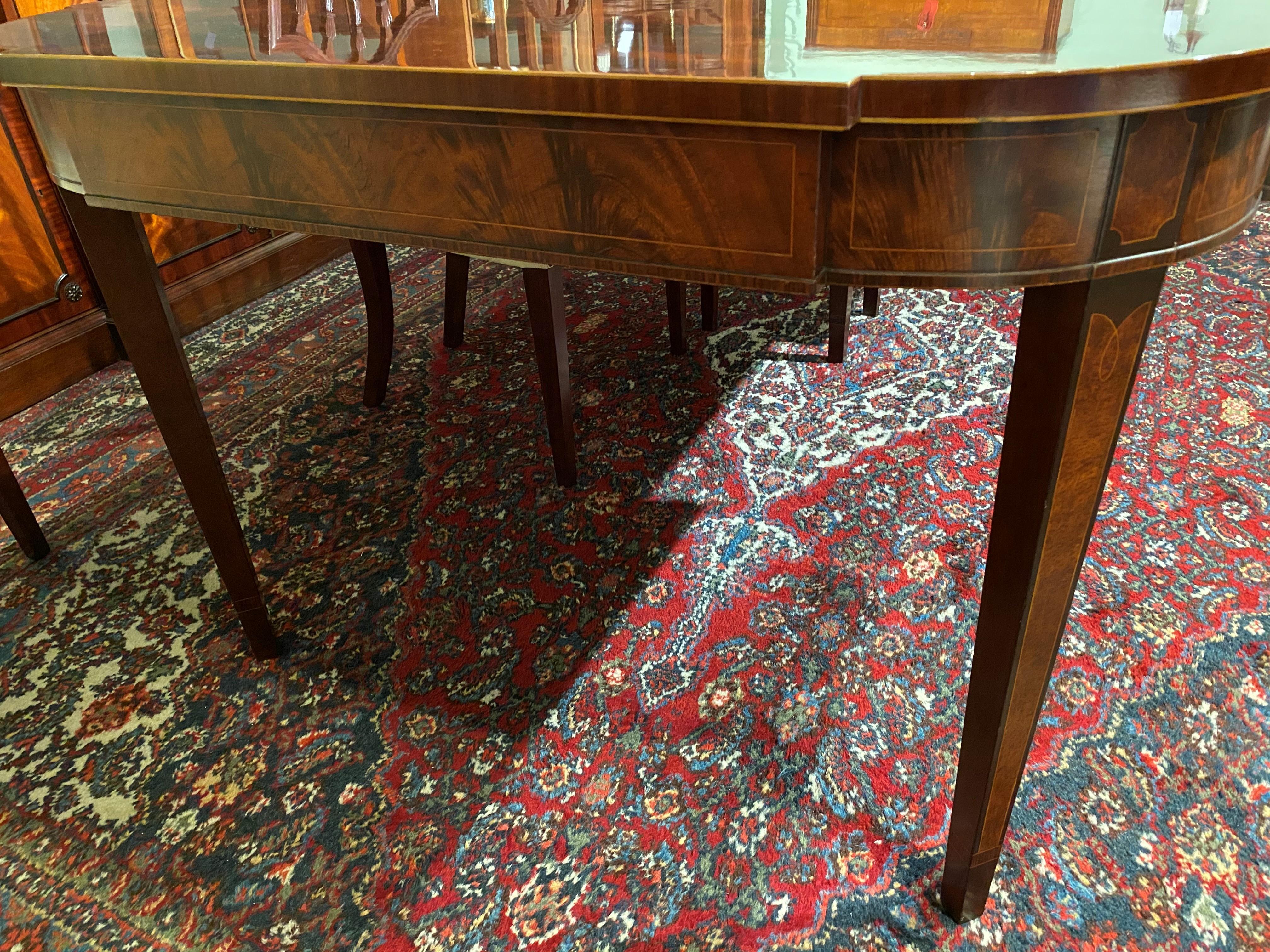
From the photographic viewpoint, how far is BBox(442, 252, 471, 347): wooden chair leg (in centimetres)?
222

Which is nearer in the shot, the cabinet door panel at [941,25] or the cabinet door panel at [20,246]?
the cabinet door panel at [941,25]

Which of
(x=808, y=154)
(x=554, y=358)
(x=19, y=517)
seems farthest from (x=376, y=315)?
(x=808, y=154)

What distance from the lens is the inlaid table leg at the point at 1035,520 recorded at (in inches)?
30.1

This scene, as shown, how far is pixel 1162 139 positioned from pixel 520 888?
1.09m

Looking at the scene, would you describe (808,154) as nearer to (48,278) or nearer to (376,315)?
(376,315)

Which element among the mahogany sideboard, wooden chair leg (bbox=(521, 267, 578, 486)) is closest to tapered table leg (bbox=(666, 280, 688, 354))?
wooden chair leg (bbox=(521, 267, 578, 486))

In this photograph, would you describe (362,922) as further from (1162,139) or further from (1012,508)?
(1162,139)

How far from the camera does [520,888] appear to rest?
1162mm

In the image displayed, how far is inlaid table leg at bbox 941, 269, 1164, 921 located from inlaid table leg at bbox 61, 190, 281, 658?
3.66 ft

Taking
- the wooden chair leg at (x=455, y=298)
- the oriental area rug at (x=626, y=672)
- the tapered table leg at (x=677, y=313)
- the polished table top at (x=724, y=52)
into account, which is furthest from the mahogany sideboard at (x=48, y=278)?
the polished table top at (x=724, y=52)

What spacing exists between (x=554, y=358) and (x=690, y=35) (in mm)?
953

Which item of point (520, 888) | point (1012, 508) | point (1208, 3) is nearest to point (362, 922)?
point (520, 888)

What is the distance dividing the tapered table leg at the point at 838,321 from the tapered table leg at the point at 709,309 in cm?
32

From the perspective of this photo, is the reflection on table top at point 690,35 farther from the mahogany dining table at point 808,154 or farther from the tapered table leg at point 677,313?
the tapered table leg at point 677,313
